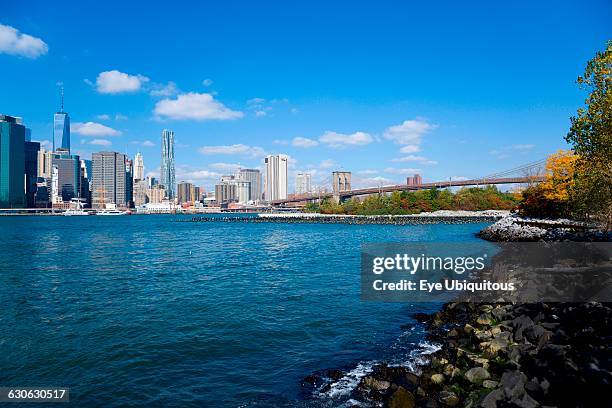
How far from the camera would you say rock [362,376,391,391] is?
7.68 meters

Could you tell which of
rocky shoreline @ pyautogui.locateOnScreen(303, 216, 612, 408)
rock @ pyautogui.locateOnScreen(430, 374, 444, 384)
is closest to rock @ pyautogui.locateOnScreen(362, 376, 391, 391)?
rocky shoreline @ pyautogui.locateOnScreen(303, 216, 612, 408)

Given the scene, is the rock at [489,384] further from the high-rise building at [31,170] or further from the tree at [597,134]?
the high-rise building at [31,170]

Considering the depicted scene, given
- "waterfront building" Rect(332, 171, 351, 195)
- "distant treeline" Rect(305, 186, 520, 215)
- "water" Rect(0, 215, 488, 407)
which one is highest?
"waterfront building" Rect(332, 171, 351, 195)

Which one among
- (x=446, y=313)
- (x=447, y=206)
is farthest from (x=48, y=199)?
(x=446, y=313)

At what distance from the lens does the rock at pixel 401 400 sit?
260 inches

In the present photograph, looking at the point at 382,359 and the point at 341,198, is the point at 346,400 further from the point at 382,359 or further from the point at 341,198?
the point at 341,198

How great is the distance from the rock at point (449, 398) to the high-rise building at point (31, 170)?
20510 centimetres

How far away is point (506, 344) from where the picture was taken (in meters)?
8.33

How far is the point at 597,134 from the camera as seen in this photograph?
12.0m

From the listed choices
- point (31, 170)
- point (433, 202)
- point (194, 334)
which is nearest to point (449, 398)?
point (194, 334)

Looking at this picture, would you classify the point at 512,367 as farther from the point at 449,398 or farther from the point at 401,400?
the point at 401,400

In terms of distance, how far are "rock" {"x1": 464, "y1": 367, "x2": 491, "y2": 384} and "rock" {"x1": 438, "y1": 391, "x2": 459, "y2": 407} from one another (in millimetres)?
679

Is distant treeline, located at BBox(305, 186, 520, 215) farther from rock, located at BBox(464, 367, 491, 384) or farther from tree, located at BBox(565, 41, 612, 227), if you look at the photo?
rock, located at BBox(464, 367, 491, 384)

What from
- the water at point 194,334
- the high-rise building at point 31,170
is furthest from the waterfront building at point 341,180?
the high-rise building at point 31,170
